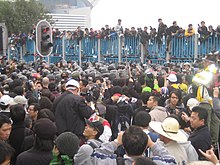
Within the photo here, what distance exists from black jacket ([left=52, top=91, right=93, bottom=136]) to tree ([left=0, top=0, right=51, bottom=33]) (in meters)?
30.6

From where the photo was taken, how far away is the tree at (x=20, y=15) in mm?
37188

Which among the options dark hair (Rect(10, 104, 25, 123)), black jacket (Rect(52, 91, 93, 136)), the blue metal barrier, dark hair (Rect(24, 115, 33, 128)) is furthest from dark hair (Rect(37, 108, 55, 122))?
the blue metal barrier

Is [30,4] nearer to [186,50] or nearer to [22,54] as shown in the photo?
[22,54]

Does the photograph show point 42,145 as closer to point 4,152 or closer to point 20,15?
point 4,152

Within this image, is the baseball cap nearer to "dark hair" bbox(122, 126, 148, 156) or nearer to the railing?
"dark hair" bbox(122, 126, 148, 156)

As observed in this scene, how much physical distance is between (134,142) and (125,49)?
1896cm

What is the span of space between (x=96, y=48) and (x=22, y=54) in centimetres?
612

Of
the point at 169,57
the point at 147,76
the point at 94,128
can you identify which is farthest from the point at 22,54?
the point at 94,128

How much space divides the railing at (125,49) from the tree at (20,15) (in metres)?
8.78

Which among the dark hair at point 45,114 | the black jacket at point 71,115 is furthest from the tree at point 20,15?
the dark hair at point 45,114

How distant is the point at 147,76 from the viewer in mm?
11297

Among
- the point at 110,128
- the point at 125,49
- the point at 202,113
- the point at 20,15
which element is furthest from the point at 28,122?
the point at 20,15

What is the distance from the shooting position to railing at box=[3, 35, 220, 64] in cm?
2030

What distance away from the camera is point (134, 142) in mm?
4305
